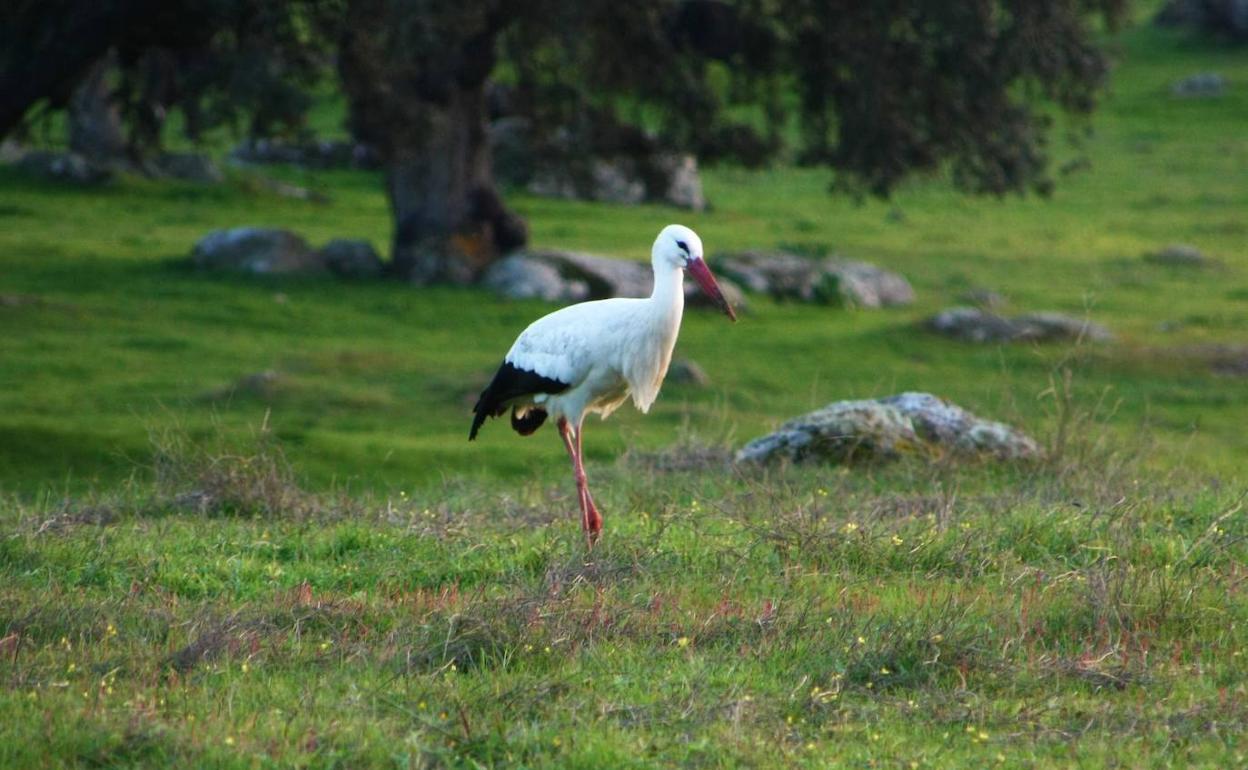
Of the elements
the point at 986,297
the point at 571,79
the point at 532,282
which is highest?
the point at 571,79

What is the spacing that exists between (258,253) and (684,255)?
15.0m

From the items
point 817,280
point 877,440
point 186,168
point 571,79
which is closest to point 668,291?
point 877,440

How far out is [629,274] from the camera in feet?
70.6

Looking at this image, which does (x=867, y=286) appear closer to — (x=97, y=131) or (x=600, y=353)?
(x=600, y=353)

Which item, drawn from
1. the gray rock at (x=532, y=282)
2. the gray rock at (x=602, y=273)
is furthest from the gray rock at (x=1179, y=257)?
the gray rock at (x=532, y=282)

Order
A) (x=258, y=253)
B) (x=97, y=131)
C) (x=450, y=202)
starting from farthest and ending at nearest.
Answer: (x=97, y=131) → (x=258, y=253) → (x=450, y=202)

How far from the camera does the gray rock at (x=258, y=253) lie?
73.7 feet

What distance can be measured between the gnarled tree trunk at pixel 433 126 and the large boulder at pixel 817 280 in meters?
3.04

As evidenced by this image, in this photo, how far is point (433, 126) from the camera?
20.3 metres

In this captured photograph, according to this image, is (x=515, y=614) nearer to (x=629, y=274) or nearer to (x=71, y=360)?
(x=71, y=360)

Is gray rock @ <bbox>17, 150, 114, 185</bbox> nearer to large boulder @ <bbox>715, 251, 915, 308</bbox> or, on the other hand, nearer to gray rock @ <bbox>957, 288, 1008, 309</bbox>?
large boulder @ <bbox>715, 251, 915, 308</bbox>

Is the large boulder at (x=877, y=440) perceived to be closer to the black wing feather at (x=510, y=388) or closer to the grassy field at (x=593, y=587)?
the grassy field at (x=593, y=587)

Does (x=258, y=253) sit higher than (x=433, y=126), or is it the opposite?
(x=433, y=126)

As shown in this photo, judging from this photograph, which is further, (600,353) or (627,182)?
(627,182)
